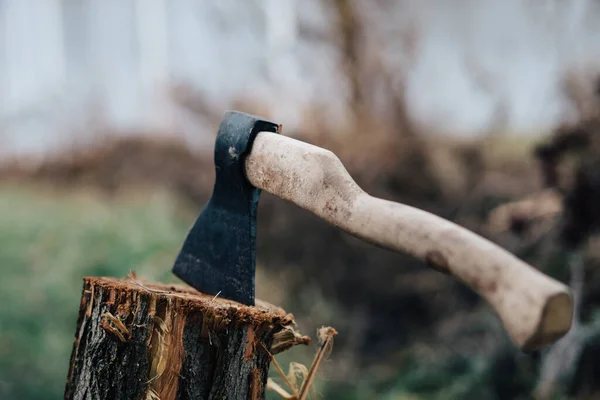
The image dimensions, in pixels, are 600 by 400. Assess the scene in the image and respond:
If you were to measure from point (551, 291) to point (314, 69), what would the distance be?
3199mm

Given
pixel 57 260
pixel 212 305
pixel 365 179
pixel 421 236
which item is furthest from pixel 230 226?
pixel 57 260

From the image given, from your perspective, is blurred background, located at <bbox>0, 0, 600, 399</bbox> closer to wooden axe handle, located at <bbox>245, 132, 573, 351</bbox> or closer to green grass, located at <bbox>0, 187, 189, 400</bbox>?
green grass, located at <bbox>0, 187, 189, 400</bbox>

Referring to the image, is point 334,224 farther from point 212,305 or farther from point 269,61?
point 269,61

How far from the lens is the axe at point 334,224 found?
85 cm

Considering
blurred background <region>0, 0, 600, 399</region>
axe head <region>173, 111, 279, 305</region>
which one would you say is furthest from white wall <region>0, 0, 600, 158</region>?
axe head <region>173, 111, 279, 305</region>

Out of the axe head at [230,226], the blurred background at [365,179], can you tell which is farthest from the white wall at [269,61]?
the axe head at [230,226]

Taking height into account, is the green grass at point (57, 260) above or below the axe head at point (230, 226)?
below

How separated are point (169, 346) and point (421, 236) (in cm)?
53

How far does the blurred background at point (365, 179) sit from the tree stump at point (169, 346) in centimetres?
187

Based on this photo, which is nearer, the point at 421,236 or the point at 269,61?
the point at 421,236

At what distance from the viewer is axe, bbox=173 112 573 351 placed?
851mm

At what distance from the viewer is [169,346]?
3.80 ft

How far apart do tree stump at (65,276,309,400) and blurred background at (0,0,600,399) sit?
187cm

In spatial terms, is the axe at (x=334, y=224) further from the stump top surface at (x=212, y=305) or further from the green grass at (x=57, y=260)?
the green grass at (x=57, y=260)
